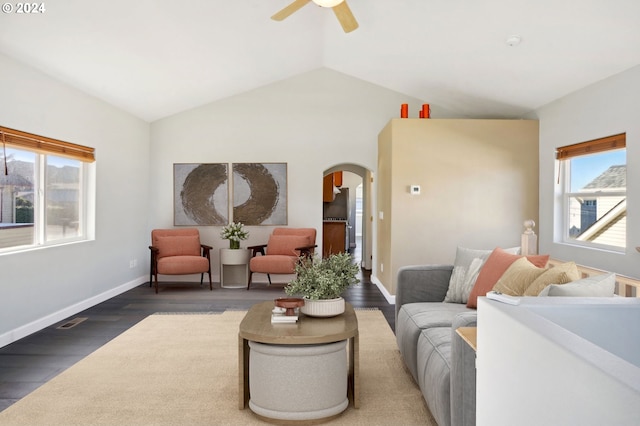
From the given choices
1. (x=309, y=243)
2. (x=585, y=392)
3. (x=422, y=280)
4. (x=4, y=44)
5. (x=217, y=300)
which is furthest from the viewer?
(x=309, y=243)

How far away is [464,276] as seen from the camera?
11.4 ft

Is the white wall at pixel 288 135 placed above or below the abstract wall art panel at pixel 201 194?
above

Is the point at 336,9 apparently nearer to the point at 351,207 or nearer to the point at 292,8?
the point at 292,8

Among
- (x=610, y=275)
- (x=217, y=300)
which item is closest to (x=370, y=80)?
(x=217, y=300)

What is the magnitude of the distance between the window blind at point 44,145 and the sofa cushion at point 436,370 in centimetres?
380

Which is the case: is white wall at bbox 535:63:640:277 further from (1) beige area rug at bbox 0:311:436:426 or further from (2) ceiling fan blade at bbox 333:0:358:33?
(2) ceiling fan blade at bbox 333:0:358:33

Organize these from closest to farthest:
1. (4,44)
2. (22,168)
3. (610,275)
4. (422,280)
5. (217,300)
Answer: (610,275), (422,280), (4,44), (22,168), (217,300)

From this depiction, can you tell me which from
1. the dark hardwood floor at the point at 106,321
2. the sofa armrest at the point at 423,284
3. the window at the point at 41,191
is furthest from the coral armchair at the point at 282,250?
the sofa armrest at the point at 423,284

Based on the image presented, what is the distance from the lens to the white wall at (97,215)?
4168 mm

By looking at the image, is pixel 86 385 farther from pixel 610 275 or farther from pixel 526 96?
pixel 526 96

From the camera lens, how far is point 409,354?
3062 millimetres

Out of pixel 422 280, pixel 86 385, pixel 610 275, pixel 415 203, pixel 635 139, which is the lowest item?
pixel 86 385

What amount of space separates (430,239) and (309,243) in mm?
1946

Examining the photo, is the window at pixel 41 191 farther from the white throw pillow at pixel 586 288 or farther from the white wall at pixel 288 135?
the white throw pillow at pixel 586 288
